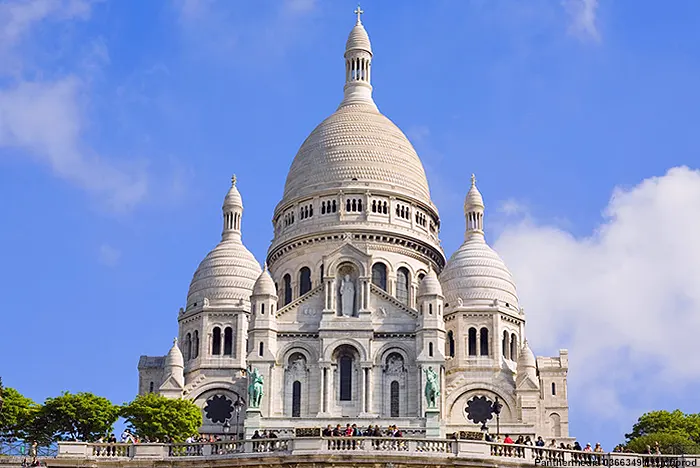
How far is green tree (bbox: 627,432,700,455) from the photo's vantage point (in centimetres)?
7238

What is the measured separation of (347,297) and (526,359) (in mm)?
13682

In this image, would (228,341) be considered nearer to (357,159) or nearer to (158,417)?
(357,159)

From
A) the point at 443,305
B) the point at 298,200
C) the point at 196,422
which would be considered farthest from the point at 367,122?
the point at 196,422

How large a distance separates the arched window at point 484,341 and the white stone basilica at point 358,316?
0.10 m

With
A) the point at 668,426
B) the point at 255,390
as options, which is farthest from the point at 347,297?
the point at 668,426

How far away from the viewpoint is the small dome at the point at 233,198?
12594 cm

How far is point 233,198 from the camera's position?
126 metres

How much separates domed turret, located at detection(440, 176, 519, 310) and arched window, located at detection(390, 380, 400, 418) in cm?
1070

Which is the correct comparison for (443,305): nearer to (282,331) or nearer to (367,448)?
(282,331)

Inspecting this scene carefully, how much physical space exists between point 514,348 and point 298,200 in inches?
819

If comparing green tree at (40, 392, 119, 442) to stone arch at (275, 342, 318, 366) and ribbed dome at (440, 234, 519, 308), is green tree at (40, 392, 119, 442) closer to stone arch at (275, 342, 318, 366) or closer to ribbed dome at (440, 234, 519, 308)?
stone arch at (275, 342, 318, 366)

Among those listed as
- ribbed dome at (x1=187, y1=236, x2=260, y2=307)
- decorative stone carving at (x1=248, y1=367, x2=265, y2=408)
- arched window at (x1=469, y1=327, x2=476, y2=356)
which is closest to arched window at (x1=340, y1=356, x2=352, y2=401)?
decorative stone carving at (x1=248, y1=367, x2=265, y2=408)

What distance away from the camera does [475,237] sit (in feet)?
398

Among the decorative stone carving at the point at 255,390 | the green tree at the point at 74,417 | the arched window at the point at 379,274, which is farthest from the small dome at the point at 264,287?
the green tree at the point at 74,417
